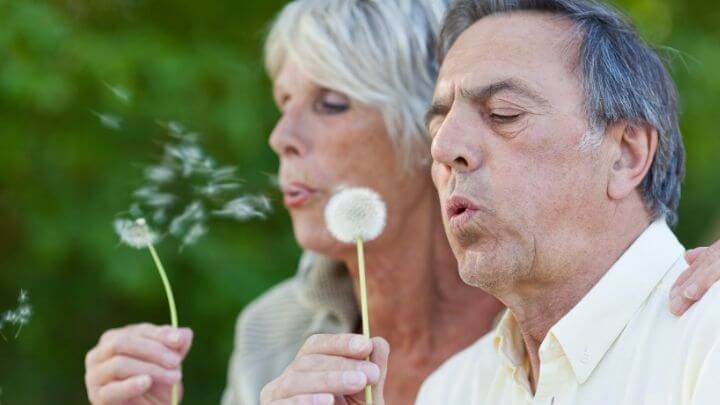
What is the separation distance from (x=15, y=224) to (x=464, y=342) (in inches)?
88.0

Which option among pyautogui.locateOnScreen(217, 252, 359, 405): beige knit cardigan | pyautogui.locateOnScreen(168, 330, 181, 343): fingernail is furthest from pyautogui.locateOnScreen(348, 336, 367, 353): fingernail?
pyautogui.locateOnScreen(217, 252, 359, 405): beige knit cardigan

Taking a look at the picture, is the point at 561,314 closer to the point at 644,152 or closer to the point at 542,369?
the point at 542,369

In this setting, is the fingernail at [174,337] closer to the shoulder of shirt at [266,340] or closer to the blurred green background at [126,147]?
the shoulder of shirt at [266,340]

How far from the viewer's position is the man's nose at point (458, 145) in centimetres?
257

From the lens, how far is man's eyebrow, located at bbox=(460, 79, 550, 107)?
258cm

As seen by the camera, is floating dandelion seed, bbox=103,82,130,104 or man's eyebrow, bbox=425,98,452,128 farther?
floating dandelion seed, bbox=103,82,130,104

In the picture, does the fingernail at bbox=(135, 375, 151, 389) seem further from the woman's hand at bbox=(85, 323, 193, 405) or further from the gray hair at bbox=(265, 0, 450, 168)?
the gray hair at bbox=(265, 0, 450, 168)

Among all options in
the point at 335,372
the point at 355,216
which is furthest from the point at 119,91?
the point at 335,372

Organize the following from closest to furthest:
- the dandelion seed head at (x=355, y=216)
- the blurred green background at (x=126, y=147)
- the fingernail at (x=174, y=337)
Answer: the dandelion seed head at (x=355, y=216)
the fingernail at (x=174, y=337)
the blurred green background at (x=126, y=147)

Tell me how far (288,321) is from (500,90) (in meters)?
1.75

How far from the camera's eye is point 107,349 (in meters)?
3.23

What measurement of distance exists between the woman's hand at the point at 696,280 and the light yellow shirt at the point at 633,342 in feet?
0.06

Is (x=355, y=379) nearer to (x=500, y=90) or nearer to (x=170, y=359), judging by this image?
(x=500, y=90)

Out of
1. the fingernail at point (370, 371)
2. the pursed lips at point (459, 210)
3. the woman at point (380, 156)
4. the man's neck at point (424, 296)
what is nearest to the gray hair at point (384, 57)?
the woman at point (380, 156)
